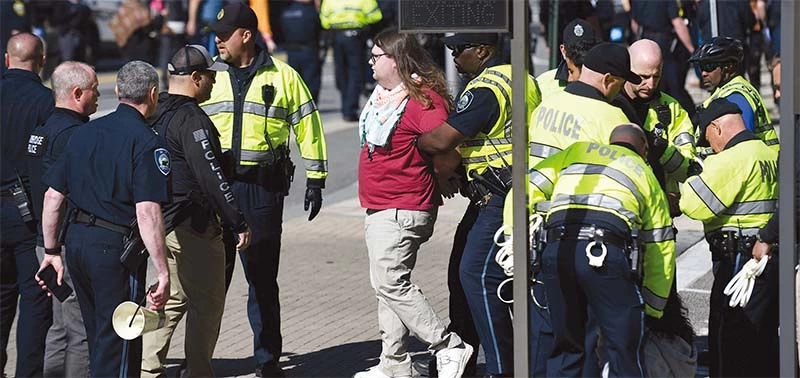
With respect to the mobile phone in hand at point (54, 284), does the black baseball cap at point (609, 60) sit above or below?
above

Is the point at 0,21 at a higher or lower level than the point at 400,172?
higher

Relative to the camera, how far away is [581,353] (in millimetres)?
5844

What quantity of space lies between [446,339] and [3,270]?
2572 millimetres

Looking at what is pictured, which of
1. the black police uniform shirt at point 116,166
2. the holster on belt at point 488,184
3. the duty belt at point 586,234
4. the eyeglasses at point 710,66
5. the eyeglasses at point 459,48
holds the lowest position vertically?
the duty belt at point 586,234

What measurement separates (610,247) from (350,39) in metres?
10.7

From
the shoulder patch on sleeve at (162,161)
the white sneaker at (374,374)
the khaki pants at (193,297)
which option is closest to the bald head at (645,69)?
the white sneaker at (374,374)

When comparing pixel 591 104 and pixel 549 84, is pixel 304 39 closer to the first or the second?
pixel 549 84

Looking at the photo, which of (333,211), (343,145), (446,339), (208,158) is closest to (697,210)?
(446,339)

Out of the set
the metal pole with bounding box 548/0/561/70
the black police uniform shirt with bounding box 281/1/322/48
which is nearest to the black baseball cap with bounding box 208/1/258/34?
the metal pole with bounding box 548/0/561/70

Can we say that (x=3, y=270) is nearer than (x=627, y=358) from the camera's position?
No

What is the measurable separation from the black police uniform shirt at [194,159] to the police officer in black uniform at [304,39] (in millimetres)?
9016

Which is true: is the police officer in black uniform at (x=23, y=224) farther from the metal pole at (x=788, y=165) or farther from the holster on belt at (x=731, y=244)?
the metal pole at (x=788, y=165)

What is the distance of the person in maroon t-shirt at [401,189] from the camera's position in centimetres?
693

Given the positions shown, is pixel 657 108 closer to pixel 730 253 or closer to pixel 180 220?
pixel 730 253
